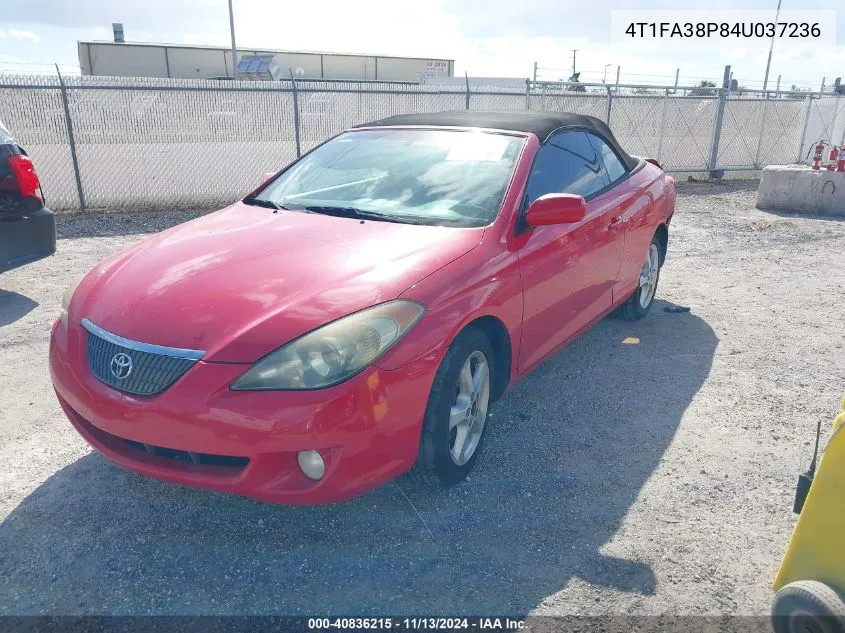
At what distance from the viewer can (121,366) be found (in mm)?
2518

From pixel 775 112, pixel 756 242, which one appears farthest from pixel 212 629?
pixel 775 112

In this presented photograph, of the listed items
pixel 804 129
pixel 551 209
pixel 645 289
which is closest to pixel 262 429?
pixel 551 209

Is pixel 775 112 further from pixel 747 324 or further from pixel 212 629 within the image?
pixel 212 629

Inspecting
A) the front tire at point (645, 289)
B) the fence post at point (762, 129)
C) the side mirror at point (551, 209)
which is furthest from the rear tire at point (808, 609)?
the fence post at point (762, 129)

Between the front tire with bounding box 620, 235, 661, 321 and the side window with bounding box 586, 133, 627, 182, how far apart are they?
2.35ft

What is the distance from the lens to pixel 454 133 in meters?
3.90

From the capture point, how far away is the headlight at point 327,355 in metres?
2.38

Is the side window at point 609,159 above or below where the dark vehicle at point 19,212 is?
above

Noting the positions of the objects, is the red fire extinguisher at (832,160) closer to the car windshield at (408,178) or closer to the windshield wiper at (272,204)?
the car windshield at (408,178)

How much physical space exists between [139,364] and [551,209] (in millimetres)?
1963

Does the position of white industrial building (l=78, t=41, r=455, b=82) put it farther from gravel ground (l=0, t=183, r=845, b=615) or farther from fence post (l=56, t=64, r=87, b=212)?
gravel ground (l=0, t=183, r=845, b=615)

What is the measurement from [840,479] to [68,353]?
2839 millimetres

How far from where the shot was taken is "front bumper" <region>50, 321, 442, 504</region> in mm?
2355

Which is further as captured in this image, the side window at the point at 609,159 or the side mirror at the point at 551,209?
the side window at the point at 609,159
